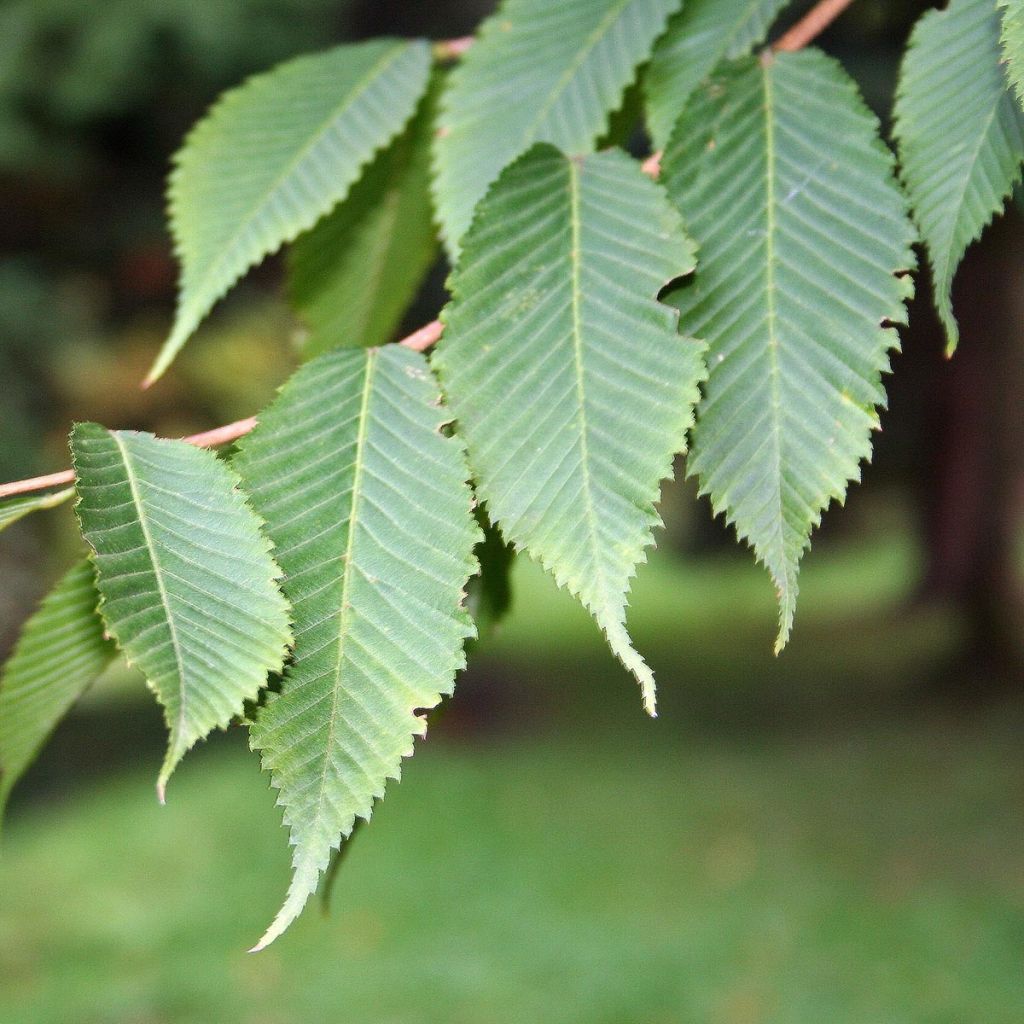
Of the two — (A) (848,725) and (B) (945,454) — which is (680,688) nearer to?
(A) (848,725)

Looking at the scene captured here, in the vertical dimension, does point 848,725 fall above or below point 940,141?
below

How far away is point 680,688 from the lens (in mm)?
9375

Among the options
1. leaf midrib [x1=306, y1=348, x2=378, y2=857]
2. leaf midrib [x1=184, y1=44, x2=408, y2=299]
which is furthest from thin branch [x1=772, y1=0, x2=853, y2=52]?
leaf midrib [x1=306, y1=348, x2=378, y2=857]

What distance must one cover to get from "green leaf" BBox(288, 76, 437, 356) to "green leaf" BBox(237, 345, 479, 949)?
1.40ft

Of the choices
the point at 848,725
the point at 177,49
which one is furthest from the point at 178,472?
the point at 848,725

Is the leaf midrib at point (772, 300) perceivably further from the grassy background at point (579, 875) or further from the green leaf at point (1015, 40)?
the grassy background at point (579, 875)

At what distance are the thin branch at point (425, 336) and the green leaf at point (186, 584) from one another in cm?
3

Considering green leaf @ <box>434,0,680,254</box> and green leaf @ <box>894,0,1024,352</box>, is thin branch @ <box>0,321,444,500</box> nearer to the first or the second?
green leaf @ <box>434,0,680,254</box>

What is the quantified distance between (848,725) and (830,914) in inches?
122

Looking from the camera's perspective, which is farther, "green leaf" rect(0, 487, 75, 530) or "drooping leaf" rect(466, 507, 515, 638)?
"drooping leaf" rect(466, 507, 515, 638)

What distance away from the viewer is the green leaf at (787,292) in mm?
652

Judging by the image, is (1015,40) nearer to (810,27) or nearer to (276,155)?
(810,27)

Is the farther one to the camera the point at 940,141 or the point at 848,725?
the point at 848,725

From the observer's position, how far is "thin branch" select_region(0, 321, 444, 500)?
2.15 ft
